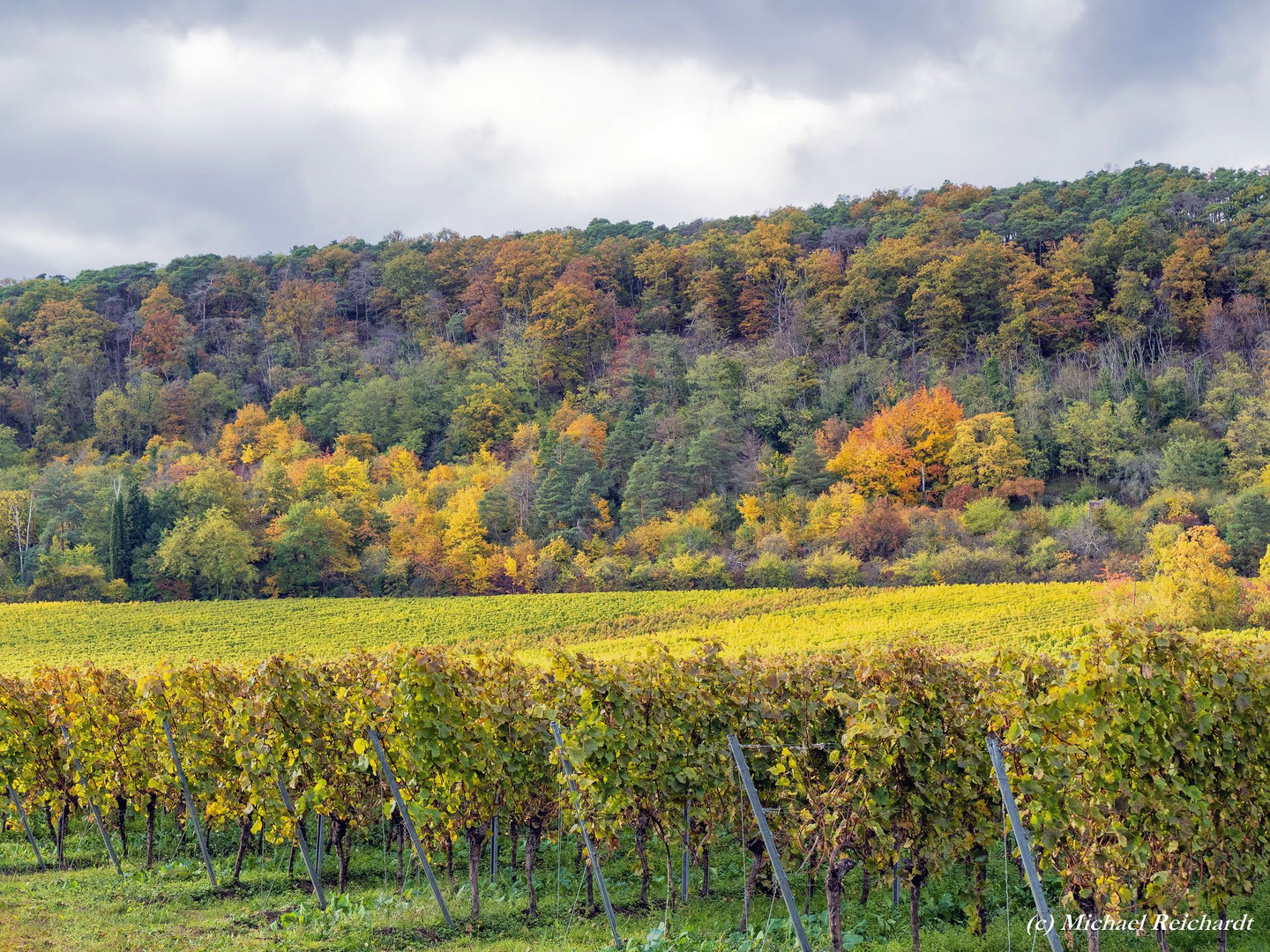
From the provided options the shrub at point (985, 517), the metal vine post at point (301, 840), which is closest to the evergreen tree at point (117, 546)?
the shrub at point (985, 517)

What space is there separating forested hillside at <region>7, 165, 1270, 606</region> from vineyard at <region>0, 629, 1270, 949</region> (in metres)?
27.6

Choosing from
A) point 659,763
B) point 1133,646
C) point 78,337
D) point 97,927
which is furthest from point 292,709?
point 78,337

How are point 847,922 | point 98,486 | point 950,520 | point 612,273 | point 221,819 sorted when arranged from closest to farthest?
point 847,922 < point 221,819 < point 950,520 < point 98,486 < point 612,273

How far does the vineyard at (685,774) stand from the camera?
6.29m

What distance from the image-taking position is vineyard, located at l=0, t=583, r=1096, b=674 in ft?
Answer: 109

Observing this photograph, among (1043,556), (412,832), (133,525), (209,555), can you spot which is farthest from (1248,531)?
(133,525)

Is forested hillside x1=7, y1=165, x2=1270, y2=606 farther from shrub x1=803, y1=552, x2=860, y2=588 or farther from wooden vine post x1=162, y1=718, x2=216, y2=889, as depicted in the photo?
wooden vine post x1=162, y1=718, x2=216, y2=889

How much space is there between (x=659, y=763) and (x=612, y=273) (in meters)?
81.9

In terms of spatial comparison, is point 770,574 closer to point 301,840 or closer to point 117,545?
point 117,545

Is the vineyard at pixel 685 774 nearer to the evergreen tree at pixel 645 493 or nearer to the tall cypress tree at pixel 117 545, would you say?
the tall cypress tree at pixel 117 545

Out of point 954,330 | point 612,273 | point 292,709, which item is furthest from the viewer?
point 612,273

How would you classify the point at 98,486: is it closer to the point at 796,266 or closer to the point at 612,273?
the point at 612,273

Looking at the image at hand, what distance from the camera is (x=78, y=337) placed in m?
82.6

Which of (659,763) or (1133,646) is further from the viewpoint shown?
(659,763)
